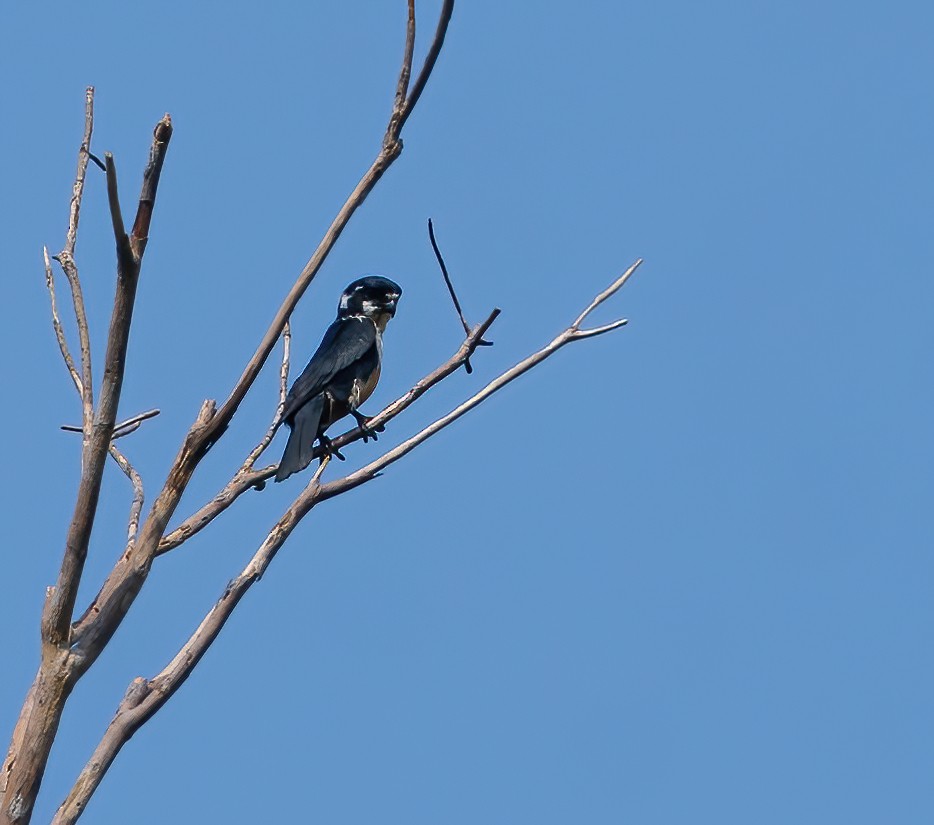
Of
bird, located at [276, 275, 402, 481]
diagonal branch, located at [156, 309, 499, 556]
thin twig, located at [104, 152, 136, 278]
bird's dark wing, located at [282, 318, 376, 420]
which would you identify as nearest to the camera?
thin twig, located at [104, 152, 136, 278]

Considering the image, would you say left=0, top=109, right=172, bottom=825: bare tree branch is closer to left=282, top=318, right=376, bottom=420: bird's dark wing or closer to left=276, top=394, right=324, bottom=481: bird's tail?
left=276, top=394, right=324, bottom=481: bird's tail

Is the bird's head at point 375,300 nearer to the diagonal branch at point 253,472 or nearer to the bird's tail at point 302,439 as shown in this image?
the bird's tail at point 302,439

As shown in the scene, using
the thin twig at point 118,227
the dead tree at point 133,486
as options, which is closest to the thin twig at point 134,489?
the dead tree at point 133,486

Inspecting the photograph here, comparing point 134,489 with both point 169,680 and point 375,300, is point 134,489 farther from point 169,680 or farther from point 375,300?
point 375,300

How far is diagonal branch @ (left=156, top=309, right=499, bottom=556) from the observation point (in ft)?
15.7

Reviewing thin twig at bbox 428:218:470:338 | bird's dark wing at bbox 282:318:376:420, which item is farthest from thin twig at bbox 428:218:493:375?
bird's dark wing at bbox 282:318:376:420

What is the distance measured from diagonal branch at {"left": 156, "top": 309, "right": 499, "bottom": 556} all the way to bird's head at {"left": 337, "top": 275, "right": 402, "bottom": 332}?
4.50 metres

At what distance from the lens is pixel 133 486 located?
5.01m

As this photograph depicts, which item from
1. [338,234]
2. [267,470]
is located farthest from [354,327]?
[338,234]

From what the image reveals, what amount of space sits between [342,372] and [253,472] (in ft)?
11.7

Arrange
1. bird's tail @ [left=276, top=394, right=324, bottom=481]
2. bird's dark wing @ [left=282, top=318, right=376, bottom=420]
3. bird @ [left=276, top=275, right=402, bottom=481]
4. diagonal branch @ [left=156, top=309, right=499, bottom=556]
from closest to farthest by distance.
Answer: diagonal branch @ [left=156, top=309, right=499, bottom=556] → bird's tail @ [left=276, top=394, right=324, bottom=481] → bird @ [left=276, top=275, right=402, bottom=481] → bird's dark wing @ [left=282, top=318, right=376, bottom=420]

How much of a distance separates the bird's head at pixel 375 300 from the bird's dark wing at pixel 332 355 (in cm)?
24

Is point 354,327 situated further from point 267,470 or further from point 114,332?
point 114,332

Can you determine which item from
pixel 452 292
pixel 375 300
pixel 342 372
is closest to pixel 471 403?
pixel 452 292
